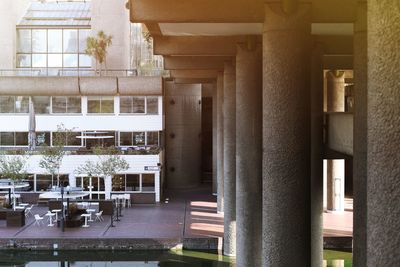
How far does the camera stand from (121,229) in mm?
25422

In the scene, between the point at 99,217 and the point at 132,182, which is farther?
the point at 132,182

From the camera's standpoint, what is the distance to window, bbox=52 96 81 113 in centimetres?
3606

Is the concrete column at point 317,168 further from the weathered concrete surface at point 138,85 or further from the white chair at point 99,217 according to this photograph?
the weathered concrete surface at point 138,85

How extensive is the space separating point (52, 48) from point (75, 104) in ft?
29.5

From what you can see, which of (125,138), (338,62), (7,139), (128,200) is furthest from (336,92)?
(7,139)

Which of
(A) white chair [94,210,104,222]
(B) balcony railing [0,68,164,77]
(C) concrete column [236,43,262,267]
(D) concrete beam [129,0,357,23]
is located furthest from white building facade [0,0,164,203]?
(D) concrete beam [129,0,357,23]

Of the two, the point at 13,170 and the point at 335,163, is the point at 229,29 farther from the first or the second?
the point at 13,170

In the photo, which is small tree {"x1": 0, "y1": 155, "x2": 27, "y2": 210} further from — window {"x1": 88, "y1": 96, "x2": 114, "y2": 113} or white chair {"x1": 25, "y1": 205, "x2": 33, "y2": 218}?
window {"x1": 88, "y1": 96, "x2": 114, "y2": 113}

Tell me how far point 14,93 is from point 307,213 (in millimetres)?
28972

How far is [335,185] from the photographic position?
2902cm

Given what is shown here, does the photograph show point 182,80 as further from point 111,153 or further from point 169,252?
point 169,252

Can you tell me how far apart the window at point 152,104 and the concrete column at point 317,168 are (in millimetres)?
19484

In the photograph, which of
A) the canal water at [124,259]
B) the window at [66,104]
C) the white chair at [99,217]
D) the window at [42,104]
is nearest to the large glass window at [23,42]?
the window at [42,104]

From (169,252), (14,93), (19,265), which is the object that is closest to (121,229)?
(169,252)
